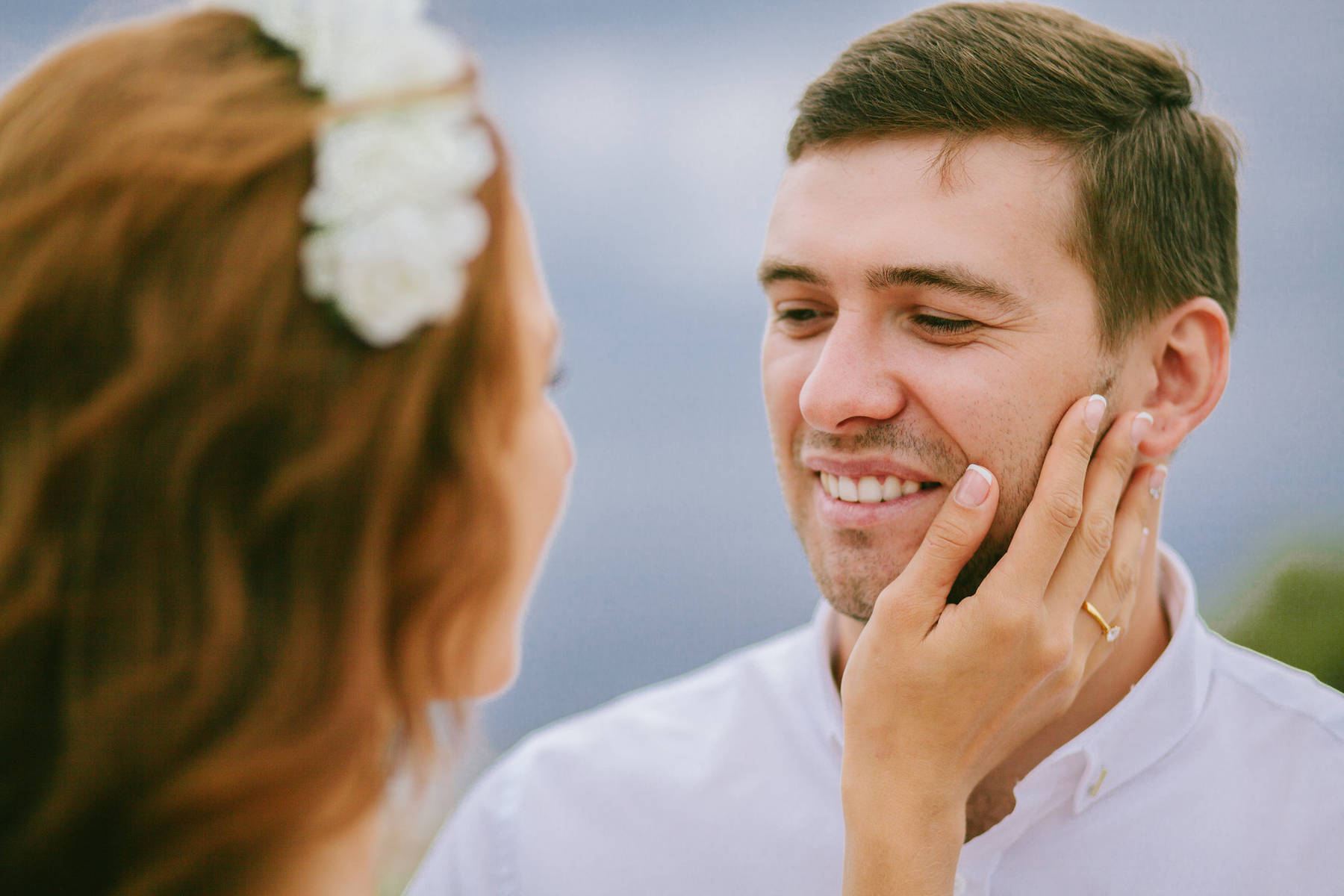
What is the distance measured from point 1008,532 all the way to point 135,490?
202 cm

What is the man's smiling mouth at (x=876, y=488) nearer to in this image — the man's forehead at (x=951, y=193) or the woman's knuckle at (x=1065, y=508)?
the woman's knuckle at (x=1065, y=508)

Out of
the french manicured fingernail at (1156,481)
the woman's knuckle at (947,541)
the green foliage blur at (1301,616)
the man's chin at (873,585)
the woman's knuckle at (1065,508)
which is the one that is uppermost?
the woman's knuckle at (1065,508)

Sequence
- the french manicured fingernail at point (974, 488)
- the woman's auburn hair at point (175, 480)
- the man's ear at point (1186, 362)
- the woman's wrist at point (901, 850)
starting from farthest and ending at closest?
the man's ear at point (1186, 362), the french manicured fingernail at point (974, 488), the woman's wrist at point (901, 850), the woman's auburn hair at point (175, 480)

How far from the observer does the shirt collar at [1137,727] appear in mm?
2396

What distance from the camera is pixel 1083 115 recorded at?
99.6 inches

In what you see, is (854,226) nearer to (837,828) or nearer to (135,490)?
(837,828)

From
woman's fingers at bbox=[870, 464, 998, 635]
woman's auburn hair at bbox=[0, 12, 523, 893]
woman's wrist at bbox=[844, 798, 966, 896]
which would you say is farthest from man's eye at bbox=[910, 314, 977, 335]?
woman's auburn hair at bbox=[0, 12, 523, 893]

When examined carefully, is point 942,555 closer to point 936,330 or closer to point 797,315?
point 936,330

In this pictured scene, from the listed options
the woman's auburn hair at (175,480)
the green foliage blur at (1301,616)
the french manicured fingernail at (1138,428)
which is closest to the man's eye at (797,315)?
the french manicured fingernail at (1138,428)

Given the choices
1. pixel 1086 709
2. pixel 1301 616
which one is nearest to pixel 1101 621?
pixel 1086 709

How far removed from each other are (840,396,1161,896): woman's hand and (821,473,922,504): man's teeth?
7.8 inches

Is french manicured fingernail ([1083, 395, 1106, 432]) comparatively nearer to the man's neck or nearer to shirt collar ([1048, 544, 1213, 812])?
the man's neck

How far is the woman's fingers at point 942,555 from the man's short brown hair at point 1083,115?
57cm

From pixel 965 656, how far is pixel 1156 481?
2.66 ft
